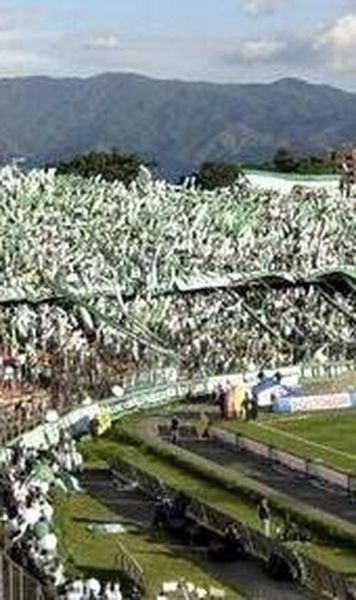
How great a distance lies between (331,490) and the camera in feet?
149

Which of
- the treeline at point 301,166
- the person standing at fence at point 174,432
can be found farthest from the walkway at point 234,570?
the treeline at point 301,166

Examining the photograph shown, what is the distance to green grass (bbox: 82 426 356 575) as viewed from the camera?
127 feet

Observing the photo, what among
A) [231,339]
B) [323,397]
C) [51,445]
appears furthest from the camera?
[231,339]

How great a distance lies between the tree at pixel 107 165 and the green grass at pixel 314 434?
86.4 m

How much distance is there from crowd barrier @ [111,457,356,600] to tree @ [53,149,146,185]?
10137 centimetres

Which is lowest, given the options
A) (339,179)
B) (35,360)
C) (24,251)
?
(35,360)

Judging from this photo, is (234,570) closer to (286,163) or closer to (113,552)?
(113,552)

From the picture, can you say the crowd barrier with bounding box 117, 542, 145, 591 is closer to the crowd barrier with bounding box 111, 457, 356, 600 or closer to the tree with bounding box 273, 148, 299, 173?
the crowd barrier with bounding box 111, 457, 356, 600

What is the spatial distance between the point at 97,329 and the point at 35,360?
20.7 feet

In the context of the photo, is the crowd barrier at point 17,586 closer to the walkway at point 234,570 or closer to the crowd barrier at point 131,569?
the crowd barrier at point 131,569

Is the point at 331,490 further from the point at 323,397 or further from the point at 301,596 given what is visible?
the point at 323,397

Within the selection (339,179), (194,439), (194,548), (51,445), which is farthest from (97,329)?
(339,179)

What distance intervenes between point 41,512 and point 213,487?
12559 mm

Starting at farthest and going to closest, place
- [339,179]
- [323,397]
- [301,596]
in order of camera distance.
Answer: [339,179] < [323,397] < [301,596]
